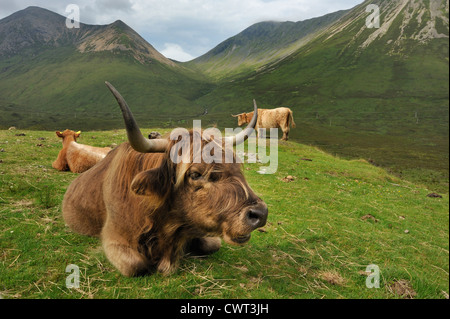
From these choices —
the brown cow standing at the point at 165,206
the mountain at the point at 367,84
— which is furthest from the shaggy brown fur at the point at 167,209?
the mountain at the point at 367,84

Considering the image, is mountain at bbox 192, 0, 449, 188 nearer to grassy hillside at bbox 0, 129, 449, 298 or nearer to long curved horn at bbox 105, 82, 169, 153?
grassy hillside at bbox 0, 129, 449, 298

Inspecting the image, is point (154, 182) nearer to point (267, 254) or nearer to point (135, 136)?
point (135, 136)

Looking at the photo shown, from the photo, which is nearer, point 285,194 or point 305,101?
point 285,194

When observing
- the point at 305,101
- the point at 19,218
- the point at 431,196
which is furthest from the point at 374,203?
the point at 305,101

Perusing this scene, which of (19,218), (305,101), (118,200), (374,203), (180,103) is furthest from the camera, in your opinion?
(180,103)

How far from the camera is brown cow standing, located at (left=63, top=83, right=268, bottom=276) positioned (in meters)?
→ 3.36

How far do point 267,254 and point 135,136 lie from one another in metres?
3.34

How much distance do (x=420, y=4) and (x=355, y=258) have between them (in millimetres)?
247412

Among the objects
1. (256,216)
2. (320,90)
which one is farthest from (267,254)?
(320,90)

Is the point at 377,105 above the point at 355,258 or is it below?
above

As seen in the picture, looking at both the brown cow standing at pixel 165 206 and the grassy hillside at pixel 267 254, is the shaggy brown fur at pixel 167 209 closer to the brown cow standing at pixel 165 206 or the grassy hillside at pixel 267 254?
the brown cow standing at pixel 165 206

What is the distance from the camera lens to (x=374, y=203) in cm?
1028
